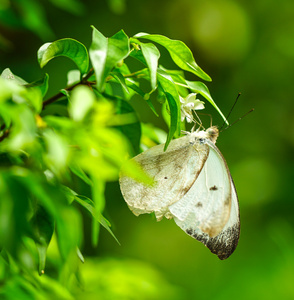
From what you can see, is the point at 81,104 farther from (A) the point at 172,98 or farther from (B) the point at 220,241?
(B) the point at 220,241

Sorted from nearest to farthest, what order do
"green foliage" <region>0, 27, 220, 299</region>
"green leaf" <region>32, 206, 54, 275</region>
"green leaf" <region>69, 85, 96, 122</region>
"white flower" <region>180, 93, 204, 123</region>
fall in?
"green foliage" <region>0, 27, 220, 299</region>, "green leaf" <region>69, 85, 96, 122</region>, "green leaf" <region>32, 206, 54, 275</region>, "white flower" <region>180, 93, 204, 123</region>

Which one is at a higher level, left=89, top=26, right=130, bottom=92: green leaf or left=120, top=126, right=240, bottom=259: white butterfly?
left=89, top=26, right=130, bottom=92: green leaf

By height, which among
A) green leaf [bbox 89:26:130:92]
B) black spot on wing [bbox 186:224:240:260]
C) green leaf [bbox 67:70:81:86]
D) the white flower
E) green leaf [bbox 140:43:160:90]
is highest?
green leaf [bbox 89:26:130:92]

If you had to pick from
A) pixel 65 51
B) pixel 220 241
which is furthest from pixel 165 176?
pixel 65 51

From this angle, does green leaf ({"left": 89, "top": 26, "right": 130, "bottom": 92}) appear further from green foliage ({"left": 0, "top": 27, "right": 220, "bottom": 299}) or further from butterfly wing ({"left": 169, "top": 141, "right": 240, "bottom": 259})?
butterfly wing ({"left": 169, "top": 141, "right": 240, "bottom": 259})

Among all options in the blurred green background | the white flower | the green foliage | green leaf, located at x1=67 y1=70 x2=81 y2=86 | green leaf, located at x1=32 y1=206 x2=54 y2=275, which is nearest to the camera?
the green foliage

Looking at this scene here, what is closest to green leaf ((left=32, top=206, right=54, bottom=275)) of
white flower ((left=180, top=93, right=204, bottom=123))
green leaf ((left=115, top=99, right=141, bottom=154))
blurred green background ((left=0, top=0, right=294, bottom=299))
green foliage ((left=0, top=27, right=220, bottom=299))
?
green foliage ((left=0, top=27, right=220, bottom=299))

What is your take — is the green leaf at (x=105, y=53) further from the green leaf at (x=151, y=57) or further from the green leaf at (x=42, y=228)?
the green leaf at (x=42, y=228)

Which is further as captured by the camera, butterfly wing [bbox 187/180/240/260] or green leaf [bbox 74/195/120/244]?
butterfly wing [bbox 187/180/240/260]
